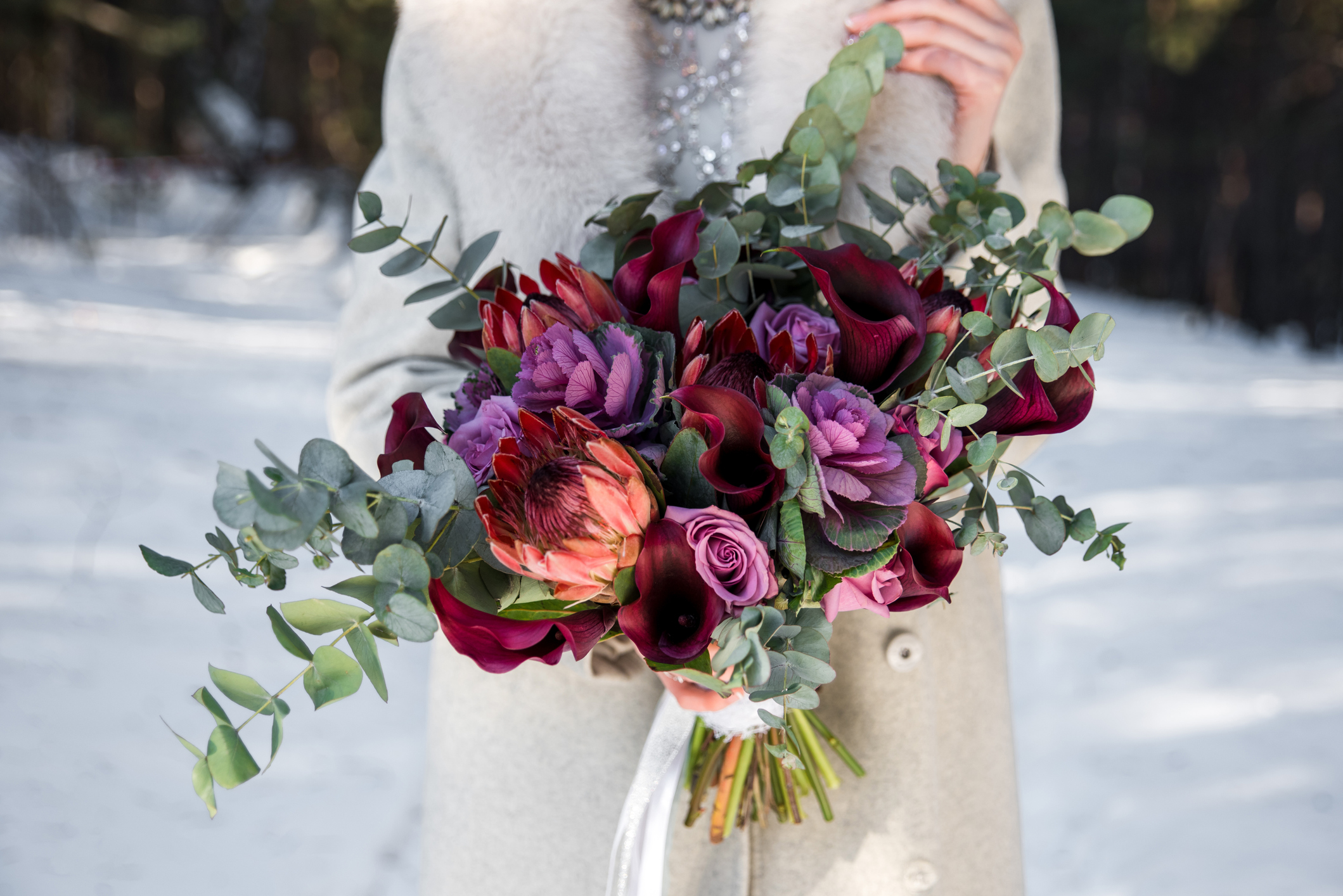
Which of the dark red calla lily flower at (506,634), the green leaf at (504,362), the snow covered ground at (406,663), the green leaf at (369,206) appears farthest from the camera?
the snow covered ground at (406,663)

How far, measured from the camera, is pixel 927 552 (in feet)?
2.27

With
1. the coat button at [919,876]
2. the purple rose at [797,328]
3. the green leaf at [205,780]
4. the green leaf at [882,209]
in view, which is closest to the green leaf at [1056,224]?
the green leaf at [882,209]

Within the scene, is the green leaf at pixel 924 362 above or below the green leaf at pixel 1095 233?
below

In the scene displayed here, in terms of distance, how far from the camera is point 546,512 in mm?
617

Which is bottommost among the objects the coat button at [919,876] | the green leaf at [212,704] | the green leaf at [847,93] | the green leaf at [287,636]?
the coat button at [919,876]

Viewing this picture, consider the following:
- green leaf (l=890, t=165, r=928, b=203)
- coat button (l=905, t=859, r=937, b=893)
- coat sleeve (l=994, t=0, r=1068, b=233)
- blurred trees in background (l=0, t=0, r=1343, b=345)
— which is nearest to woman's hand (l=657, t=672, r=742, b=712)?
coat button (l=905, t=859, r=937, b=893)

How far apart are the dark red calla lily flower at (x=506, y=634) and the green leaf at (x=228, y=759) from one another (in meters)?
0.14

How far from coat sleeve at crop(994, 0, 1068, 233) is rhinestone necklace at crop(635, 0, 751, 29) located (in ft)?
1.17

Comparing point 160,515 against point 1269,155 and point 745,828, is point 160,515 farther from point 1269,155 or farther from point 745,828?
point 1269,155

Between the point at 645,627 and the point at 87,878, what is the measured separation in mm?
2191

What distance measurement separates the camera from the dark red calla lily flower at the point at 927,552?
68 cm

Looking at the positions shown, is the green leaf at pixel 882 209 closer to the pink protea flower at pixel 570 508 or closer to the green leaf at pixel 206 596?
the pink protea flower at pixel 570 508

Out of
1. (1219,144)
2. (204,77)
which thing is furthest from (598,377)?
(204,77)

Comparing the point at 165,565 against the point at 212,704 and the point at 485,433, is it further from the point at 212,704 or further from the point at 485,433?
the point at 485,433
